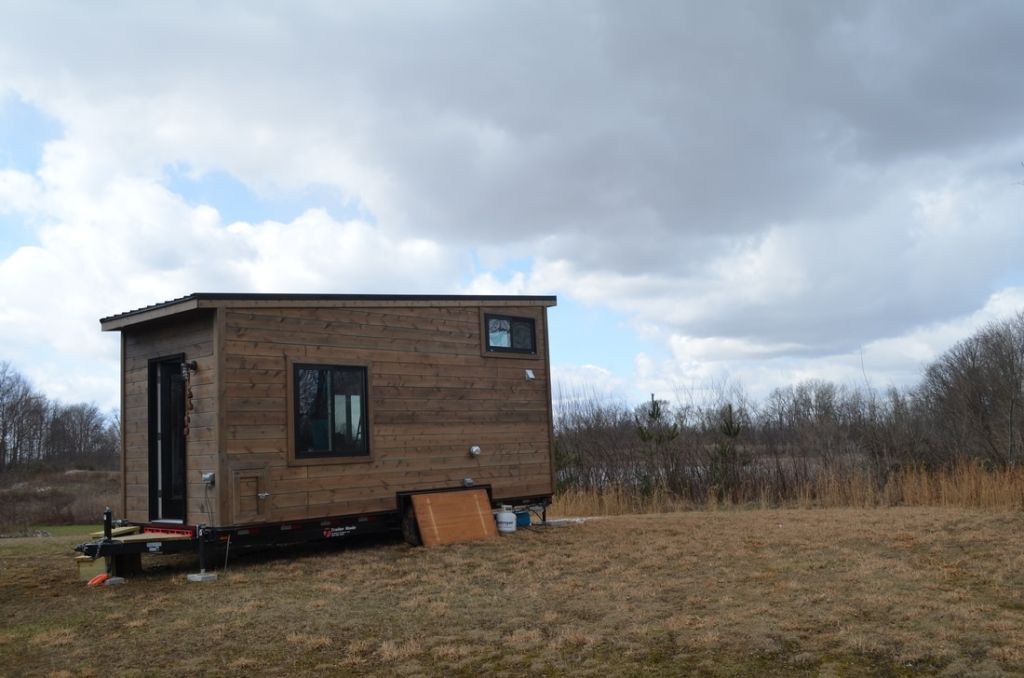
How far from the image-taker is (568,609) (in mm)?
6500

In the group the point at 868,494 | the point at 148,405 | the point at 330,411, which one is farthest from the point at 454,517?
the point at 868,494

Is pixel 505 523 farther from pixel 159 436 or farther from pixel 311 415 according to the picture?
pixel 159 436

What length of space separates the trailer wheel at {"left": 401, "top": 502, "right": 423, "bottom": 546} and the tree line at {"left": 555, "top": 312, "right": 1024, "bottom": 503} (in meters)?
7.69

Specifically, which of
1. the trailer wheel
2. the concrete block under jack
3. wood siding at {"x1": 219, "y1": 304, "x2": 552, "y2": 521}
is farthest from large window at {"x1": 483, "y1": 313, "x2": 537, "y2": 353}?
the concrete block under jack

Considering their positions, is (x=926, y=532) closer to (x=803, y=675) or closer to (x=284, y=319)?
(x=803, y=675)

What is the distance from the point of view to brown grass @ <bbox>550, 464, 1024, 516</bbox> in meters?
12.4

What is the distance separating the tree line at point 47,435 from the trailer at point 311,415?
3403 cm

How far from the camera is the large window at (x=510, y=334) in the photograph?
11898 millimetres

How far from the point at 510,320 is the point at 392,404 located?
239 centimetres

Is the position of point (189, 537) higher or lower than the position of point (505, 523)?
higher

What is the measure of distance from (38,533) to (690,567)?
43.0 feet

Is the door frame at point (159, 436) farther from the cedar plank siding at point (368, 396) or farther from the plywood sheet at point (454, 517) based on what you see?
the plywood sheet at point (454, 517)

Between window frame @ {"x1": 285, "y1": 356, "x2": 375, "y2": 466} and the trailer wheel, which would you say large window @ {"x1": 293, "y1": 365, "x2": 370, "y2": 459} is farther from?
the trailer wheel

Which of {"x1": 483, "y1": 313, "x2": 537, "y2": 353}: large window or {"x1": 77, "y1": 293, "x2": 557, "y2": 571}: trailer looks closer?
{"x1": 77, "y1": 293, "x2": 557, "y2": 571}: trailer
